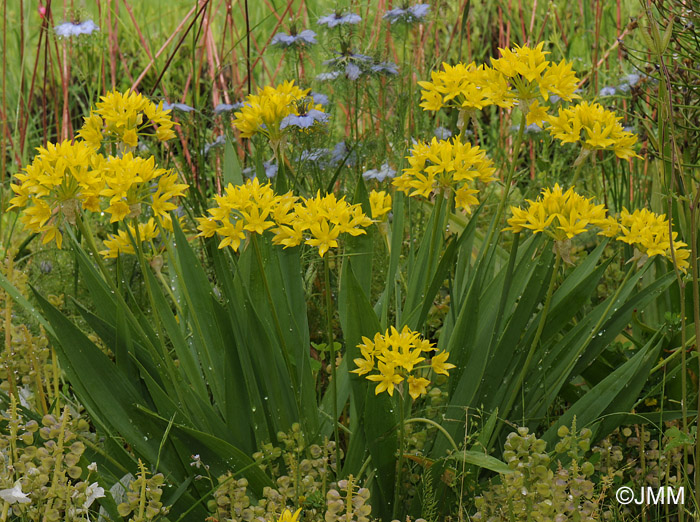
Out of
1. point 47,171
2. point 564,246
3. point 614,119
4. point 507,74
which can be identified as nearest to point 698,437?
point 564,246

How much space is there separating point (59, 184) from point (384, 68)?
1.28 meters

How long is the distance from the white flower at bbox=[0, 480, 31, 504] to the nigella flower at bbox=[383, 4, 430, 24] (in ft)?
5.89

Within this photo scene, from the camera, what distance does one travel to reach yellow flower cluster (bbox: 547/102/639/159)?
4.92 feet

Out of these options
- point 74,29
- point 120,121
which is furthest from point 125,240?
point 74,29

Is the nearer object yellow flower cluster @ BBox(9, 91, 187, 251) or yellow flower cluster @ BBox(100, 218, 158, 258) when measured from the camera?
yellow flower cluster @ BBox(9, 91, 187, 251)

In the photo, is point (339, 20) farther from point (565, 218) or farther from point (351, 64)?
point (565, 218)

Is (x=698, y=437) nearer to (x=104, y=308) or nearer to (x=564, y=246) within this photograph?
(x=564, y=246)

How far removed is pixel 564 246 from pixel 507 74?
0.35 m

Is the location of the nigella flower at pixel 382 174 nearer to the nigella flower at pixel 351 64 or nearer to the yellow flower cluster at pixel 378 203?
the nigella flower at pixel 351 64

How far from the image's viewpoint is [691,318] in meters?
1.95

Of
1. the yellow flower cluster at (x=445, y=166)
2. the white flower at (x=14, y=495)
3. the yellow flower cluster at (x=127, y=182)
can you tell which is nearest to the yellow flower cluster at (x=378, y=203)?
the yellow flower cluster at (x=445, y=166)

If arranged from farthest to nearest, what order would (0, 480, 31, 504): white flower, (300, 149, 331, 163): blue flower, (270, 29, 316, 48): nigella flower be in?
(270, 29, 316, 48): nigella flower
(300, 149, 331, 163): blue flower
(0, 480, 31, 504): white flower

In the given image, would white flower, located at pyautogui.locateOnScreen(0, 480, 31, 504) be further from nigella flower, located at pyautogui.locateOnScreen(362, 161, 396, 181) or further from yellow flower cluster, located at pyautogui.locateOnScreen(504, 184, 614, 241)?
nigella flower, located at pyautogui.locateOnScreen(362, 161, 396, 181)

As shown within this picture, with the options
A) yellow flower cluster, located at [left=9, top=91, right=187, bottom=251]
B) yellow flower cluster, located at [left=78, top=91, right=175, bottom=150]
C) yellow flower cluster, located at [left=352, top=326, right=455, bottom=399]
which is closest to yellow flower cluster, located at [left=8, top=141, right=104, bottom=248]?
yellow flower cluster, located at [left=9, top=91, right=187, bottom=251]
